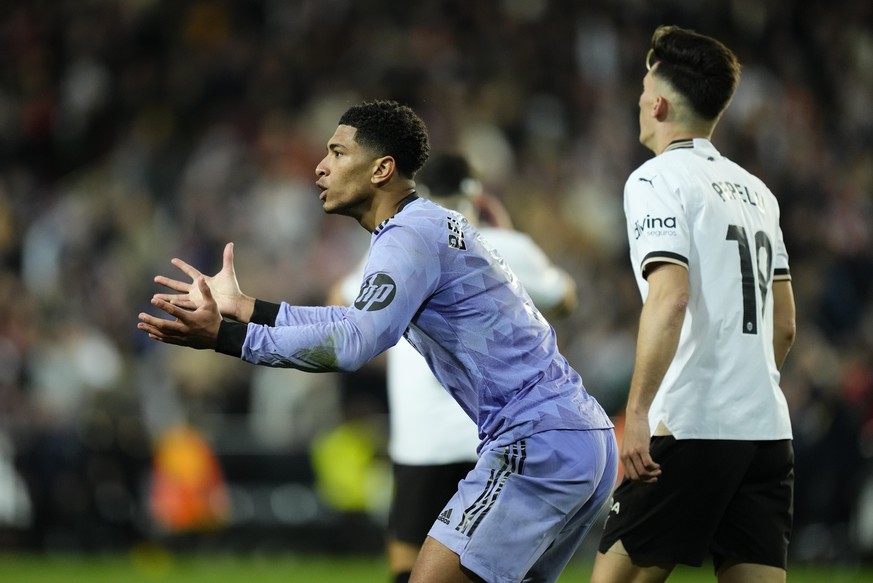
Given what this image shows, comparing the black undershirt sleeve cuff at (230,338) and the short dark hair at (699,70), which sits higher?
the short dark hair at (699,70)

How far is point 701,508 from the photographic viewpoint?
505 centimetres

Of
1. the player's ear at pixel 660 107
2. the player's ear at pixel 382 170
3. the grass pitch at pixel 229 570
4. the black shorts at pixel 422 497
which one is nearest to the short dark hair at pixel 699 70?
the player's ear at pixel 660 107

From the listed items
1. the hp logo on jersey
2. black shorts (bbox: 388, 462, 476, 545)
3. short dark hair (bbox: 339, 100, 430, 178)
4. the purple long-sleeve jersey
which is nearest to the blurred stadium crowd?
black shorts (bbox: 388, 462, 476, 545)

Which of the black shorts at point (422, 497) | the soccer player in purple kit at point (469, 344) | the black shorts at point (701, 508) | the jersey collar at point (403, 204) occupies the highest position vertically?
the jersey collar at point (403, 204)

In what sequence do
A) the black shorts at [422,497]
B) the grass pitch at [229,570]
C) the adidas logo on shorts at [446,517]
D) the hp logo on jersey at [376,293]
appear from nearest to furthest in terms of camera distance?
the hp logo on jersey at [376,293], the adidas logo on shorts at [446,517], the black shorts at [422,497], the grass pitch at [229,570]

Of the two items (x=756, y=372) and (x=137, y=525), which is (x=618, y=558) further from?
(x=137, y=525)

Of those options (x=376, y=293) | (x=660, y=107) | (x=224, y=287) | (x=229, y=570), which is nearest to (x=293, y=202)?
(x=229, y=570)

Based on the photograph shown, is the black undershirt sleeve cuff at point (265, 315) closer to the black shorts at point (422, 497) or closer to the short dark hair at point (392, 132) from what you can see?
the short dark hair at point (392, 132)

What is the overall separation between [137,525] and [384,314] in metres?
9.16

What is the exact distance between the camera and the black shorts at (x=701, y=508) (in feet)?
16.5

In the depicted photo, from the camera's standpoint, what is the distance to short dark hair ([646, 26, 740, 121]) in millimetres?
5234

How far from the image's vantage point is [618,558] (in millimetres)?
5043

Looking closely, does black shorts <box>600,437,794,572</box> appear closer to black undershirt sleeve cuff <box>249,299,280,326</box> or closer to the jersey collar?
the jersey collar

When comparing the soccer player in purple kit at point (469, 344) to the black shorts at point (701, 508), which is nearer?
the soccer player in purple kit at point (469, 344)
